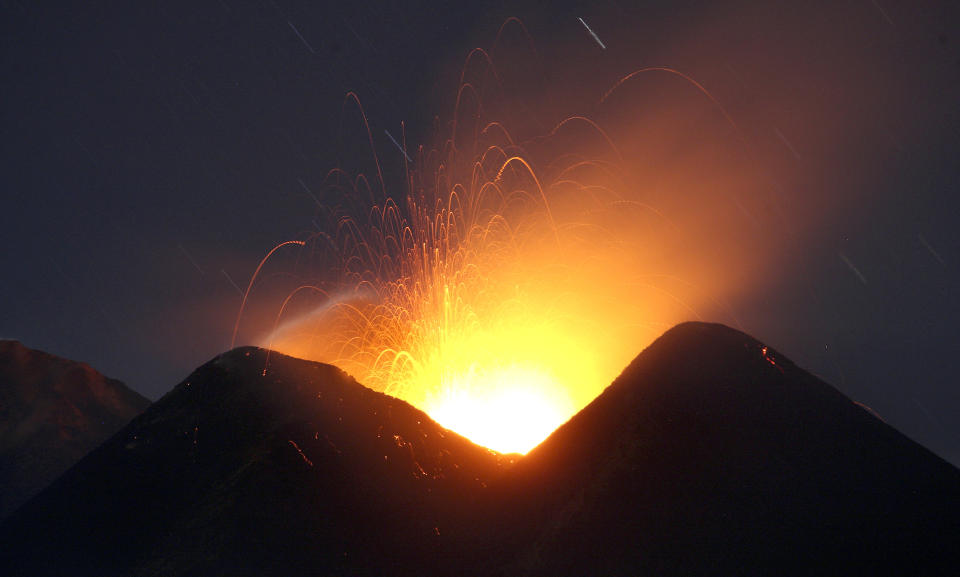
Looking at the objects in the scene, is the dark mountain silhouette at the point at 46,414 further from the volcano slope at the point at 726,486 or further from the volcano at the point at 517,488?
the volcano slope at the point at 726,486

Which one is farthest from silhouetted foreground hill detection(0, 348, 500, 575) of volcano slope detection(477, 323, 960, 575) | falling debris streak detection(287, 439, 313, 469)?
volcano slope detection(477, 323, 960, 575)

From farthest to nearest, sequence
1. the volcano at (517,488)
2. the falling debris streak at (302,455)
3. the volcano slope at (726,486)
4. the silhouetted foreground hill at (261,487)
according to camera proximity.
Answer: the falling debris streak at (302,455) < the silhouetted foreground hill at (261,487) < the volcano at (517,488) < the volcano slope at (726,486)

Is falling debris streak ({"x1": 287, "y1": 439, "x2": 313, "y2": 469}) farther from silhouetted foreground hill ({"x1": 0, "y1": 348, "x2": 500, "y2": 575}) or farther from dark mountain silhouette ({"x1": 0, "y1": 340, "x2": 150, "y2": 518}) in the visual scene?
dark mountain silhouette ({"x1": 0, "y1": 340, "x2": 150, "y2": 518})

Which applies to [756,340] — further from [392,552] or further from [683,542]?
[392,552]

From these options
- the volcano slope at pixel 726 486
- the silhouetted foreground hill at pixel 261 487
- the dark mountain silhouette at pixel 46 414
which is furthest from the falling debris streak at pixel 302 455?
the dark mountain silhouette at pixel 46 414

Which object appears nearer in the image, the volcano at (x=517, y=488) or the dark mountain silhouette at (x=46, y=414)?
the volcano at (x=517, y=488)

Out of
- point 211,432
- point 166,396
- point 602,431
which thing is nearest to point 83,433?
point 166,396

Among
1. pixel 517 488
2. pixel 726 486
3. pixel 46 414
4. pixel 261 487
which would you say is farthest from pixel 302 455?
pixel 46 414
